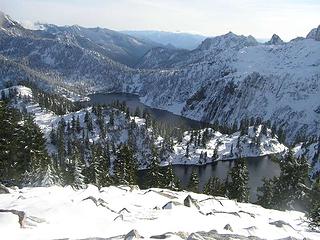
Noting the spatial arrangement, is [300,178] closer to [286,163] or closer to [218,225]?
[286,163]

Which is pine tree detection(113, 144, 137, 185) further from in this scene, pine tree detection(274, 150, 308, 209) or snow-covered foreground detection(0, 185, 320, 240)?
snow-covered foreground detection(0, 185, 320, 240)

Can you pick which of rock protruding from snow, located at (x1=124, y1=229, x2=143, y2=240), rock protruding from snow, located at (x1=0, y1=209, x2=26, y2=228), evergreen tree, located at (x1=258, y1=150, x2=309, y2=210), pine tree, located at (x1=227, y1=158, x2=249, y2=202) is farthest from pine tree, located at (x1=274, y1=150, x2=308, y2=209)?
rock protruding from snow, located at (x1=0, y1=209, x2=26, y2=228)

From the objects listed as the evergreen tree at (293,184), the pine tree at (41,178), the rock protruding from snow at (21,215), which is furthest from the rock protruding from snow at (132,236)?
the evergreen tree at (293,184)

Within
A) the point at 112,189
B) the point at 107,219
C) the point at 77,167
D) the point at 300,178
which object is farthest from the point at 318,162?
the point at 107,219

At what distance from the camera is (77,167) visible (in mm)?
65938

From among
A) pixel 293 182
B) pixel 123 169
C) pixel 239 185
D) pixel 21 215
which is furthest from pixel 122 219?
pixel 239 185

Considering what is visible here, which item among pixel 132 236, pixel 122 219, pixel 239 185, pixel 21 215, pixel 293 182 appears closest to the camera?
pixel 132 236

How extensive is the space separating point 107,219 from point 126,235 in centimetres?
577

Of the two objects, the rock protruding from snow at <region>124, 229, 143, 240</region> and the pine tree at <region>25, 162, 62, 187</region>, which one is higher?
the rock protruding from snow at <region>124, 229, 143, 240</region>

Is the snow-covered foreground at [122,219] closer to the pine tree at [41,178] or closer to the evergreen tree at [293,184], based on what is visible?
the pine tree at [41,178]

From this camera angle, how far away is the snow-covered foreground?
23938 millimetres

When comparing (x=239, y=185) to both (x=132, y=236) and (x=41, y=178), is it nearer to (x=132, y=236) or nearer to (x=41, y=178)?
(x=41, y=178)

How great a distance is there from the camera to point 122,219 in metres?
28.9

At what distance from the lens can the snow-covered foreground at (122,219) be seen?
2394cm
